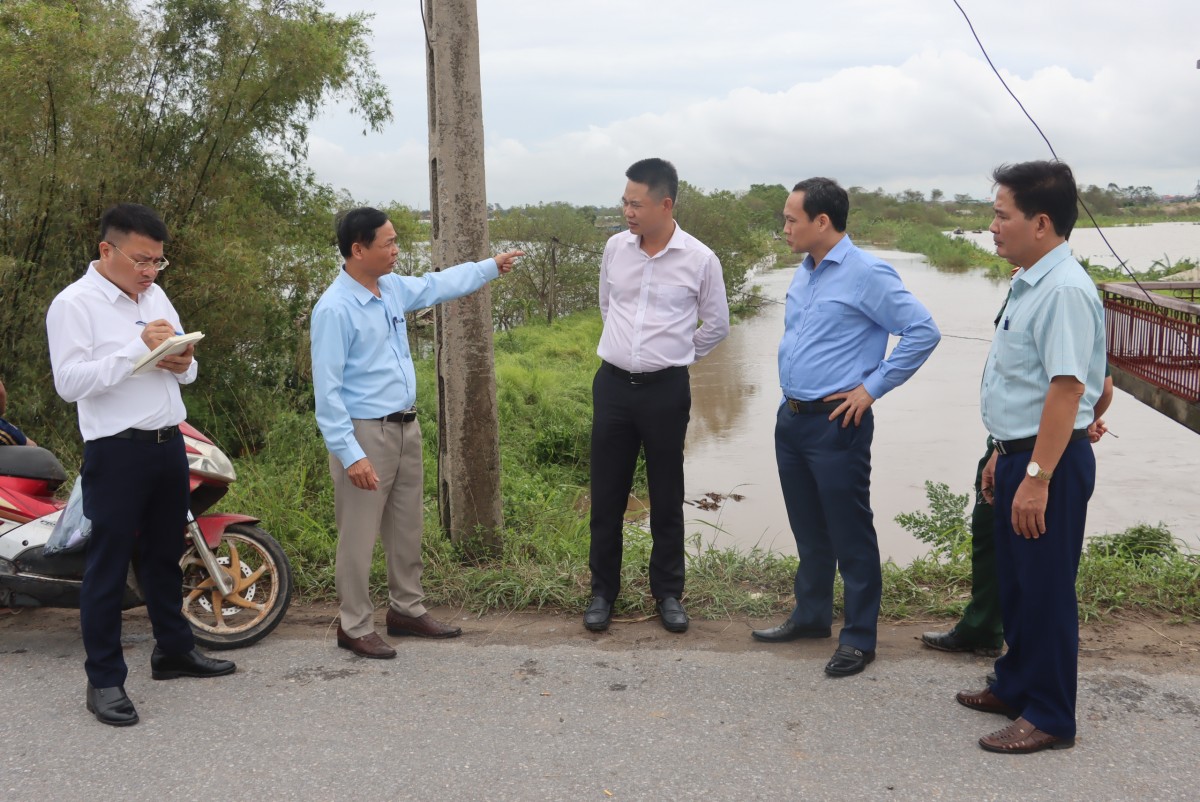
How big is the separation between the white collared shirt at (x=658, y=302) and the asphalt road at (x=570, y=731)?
45.3 inches

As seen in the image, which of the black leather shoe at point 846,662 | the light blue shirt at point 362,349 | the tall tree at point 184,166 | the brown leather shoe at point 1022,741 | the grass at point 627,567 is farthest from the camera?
the tall tree at point 184,166

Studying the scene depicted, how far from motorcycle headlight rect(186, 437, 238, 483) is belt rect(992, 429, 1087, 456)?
2817 mm

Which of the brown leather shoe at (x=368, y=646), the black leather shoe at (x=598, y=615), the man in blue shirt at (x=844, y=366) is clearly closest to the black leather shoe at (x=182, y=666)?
the brown leather shoe at (x=368, y=646)

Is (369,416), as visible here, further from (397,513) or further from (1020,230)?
(1020,230)

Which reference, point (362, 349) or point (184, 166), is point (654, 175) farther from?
point (184, 166)

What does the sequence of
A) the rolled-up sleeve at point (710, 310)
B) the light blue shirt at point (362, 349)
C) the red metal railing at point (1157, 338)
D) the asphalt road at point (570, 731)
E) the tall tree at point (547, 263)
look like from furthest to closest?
the tall tree at point (547, 263) < the red metal railing at point (1157, 338) < the rolled-up sleeve at point (710, 310) < the light blue shirt at point (362, 349) < the asphalt road at point (570, 731)

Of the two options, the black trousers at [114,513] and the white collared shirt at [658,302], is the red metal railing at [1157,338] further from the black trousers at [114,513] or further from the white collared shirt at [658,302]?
the black trousers at [114,513]

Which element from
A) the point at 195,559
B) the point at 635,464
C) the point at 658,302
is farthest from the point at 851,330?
the point at 195,559

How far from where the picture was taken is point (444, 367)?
4.84 m

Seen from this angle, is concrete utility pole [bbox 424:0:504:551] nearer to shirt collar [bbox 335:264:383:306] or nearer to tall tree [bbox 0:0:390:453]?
shirt collar [bbox 335:264:383:306]

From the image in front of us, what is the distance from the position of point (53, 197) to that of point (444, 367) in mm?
3733

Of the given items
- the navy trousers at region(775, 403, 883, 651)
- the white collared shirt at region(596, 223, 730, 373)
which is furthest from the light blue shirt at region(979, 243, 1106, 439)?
the white collared shirt at region(596, 223, 730, 373)

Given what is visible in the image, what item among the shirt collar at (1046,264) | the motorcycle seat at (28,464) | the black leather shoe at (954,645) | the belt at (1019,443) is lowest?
the black leather shoe at (954,645)

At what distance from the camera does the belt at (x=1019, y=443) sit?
3.12m
